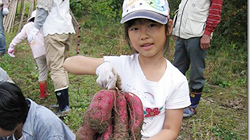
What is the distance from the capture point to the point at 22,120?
174 centimetres

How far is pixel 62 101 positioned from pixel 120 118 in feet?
7.37

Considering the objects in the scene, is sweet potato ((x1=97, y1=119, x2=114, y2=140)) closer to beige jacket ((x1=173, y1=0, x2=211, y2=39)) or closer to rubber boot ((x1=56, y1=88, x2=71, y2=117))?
beige jacket ((x1=173, y1=0, x2=211, y2=39))

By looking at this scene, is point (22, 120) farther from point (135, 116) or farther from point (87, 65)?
point (135, 116)

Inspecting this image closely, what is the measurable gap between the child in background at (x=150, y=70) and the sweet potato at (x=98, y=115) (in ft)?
0.36

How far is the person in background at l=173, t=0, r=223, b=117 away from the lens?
2832 mm

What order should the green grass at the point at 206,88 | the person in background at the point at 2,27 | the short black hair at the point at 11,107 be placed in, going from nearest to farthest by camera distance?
the short black hair at the point at 11,107 < the green grass at the point at 206,88 < the person in background at the point at 2,27

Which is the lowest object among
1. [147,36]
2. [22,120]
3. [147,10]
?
[22,120]

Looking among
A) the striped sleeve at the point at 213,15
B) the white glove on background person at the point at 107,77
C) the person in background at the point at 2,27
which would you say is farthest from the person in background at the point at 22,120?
the person in background at the point at 2,27

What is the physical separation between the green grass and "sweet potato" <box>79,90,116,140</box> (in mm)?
1634

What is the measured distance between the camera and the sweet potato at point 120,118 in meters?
1.16

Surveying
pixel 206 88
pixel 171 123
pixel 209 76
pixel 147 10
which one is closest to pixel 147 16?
pixel 147 10

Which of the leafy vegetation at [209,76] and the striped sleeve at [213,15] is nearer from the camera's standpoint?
the striped sleeve at [213,15]

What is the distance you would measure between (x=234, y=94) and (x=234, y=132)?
97 centimetres

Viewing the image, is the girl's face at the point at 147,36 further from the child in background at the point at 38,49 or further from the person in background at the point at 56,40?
the child in background at the point at 38,49
